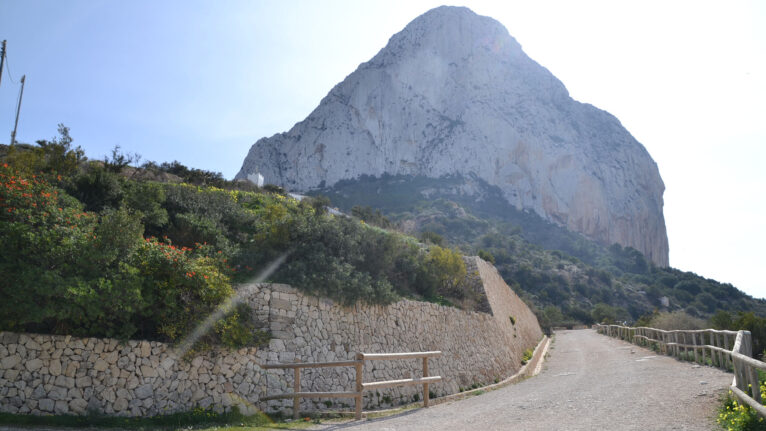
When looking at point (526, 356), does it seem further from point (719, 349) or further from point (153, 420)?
point (153, 420)

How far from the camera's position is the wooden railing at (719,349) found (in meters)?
6.39

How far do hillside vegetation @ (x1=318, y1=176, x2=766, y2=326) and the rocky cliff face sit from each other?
533 centimetres

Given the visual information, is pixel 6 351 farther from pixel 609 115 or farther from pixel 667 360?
pixel 609 115

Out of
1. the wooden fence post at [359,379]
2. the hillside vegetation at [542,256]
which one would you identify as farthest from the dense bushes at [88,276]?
the hillside vegetation at [542,256]

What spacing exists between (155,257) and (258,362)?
11.4 feet

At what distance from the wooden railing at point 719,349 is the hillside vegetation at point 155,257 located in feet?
27.1

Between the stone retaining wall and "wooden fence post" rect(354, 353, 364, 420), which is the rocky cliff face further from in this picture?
"wooden fence post" rect(354, 353, 364, 420)

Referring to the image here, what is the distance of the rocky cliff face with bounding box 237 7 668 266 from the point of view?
102062 millimetres

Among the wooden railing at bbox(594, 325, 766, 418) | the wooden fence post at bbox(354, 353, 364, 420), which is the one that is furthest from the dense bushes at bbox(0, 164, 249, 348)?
the wooden railing at bbox(594, 325, 766, 418)

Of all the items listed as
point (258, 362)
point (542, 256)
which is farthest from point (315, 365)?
point (542, 256)

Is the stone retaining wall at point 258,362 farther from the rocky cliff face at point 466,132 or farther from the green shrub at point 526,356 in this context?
the rocky cliff face at point 466,132

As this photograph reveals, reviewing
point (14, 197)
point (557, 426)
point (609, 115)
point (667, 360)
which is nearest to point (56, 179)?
point (14, 197)

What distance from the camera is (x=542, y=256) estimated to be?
75.4 meters

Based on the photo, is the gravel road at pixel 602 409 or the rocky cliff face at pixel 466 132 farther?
the rocky cliff face at pixel 466 132
